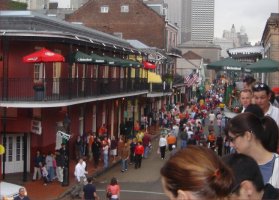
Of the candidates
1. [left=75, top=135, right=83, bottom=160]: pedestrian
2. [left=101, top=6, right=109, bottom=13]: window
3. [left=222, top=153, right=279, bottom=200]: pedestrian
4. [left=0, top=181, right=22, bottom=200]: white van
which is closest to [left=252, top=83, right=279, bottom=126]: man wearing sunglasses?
[left=222, top=153, right=279, bottom=200]: pedestrian

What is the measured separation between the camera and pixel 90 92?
3002 centimetres

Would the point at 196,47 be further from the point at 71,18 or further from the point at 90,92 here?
the point at 90,92

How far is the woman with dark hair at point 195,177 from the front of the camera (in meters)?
3.01

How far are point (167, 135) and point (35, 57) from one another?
41.5 feet

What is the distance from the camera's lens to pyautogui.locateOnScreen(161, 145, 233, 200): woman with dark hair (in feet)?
9.87

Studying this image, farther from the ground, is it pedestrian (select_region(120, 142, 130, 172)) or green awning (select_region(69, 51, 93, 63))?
green awning (select_region(69, 51, 93, 63))

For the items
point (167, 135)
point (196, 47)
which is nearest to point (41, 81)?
point (167, 135)

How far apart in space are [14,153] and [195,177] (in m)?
23.9

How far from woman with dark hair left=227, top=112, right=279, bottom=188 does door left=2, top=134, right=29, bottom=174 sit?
21873 mm

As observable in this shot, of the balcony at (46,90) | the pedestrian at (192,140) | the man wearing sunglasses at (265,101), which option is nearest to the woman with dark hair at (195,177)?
the man wearing sunglasses at (265,101)

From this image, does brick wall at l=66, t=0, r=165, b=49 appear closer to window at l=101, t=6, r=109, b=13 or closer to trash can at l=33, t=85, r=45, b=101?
window at l=101, t=6, r=109, b=13

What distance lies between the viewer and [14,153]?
26094 millimetres

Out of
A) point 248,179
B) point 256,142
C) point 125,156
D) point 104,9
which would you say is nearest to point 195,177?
point 248,179

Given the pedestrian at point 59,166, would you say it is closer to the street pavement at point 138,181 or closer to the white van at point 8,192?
the street pavement at point 138,181
